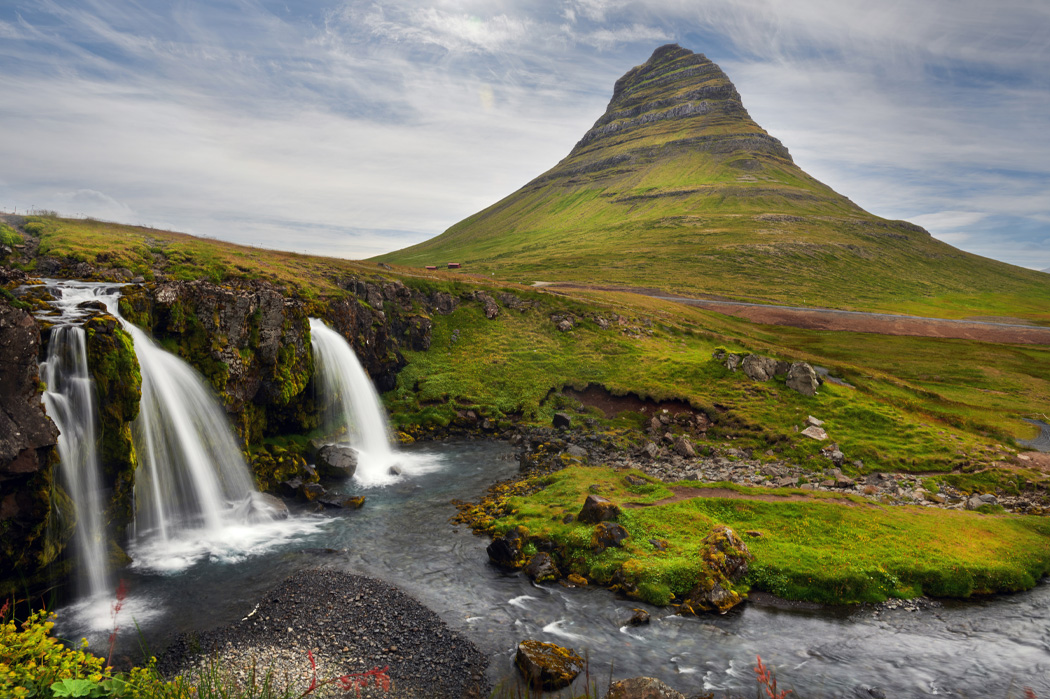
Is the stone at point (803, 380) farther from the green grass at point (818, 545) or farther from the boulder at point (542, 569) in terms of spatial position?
the boulder at point (542, 569)

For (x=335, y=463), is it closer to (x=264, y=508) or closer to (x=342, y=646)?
(x=264, y=508)

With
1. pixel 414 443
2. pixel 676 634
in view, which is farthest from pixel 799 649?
pixel 414 443

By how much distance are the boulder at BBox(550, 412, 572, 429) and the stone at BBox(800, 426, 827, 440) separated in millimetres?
20270

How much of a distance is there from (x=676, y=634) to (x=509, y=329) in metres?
50.5

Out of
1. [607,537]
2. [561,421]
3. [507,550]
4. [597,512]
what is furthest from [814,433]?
[507,550]

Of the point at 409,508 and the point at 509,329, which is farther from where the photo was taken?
the point at 509,329

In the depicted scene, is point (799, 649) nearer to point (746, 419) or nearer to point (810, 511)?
point (810, 511)

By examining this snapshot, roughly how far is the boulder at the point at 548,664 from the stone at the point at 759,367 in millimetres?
40889

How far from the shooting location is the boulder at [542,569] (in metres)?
24.3

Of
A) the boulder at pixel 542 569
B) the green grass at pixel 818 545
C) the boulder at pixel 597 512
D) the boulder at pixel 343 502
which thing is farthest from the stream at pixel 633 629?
the boulder at pixel 343 502

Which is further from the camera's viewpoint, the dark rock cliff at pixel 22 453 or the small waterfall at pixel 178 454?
the small waterfall at pixel 178 454

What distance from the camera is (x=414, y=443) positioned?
46656 mm

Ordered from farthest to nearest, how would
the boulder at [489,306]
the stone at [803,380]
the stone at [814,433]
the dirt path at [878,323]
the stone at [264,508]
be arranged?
1. the dirt path at [878,323]
2. the boulder at [489,306]
3. the stone at [803,380]
4. the stone at [814,433]
5. the stone at [264,508]

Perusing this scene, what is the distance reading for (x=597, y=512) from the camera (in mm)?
27125
